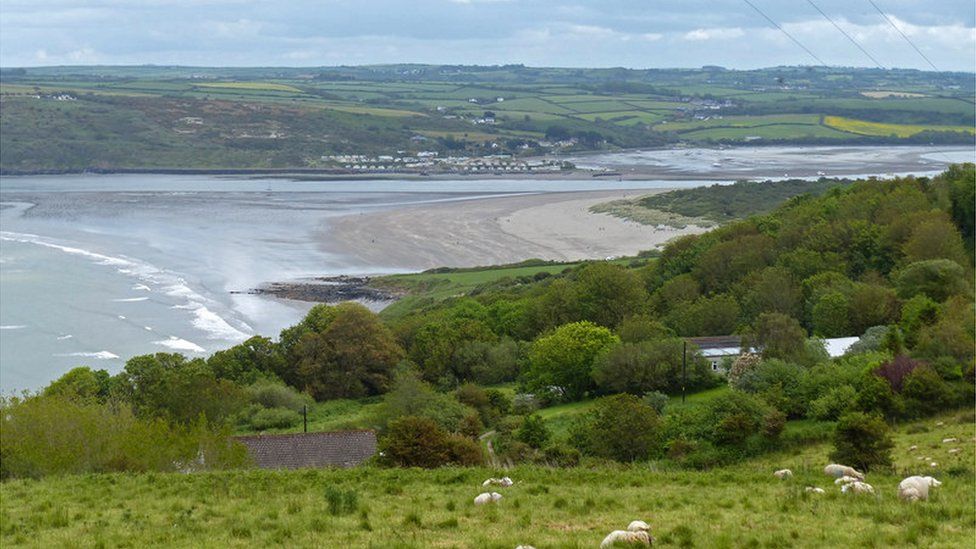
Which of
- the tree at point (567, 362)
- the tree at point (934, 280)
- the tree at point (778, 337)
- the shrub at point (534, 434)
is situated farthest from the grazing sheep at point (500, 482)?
the tree at point (934, 280)

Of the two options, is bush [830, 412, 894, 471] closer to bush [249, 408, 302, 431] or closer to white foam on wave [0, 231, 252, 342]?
bush [249, 408, 302, 431]

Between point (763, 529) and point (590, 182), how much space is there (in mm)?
97512

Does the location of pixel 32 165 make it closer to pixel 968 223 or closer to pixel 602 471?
pixel 968 223

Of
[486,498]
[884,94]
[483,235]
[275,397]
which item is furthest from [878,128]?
[486,498]

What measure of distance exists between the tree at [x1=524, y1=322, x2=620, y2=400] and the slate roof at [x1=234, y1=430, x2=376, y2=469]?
31.6 feet

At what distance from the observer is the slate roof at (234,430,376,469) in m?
21.8

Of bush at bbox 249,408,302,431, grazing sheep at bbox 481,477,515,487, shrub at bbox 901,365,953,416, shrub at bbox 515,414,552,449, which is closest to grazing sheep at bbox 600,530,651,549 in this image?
grazing sheep at bbox 481,477,515,487

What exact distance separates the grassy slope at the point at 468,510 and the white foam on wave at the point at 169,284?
29637 mm

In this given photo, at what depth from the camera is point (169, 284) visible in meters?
55.0

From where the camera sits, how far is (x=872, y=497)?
40.9 feet

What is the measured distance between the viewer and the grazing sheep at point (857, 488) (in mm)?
12803

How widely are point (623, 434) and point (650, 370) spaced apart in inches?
320

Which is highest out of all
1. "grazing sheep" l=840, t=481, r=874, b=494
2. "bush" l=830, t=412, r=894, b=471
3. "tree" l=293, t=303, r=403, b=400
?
"grazing sheep" l=840, t=481, r=874, b=494

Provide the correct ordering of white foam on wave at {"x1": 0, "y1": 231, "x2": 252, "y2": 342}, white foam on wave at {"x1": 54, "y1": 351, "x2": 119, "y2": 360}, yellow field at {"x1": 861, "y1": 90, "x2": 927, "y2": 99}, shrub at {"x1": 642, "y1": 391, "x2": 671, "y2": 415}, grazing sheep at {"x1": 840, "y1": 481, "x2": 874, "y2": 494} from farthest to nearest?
1. yellow field at {"x1": 861, "y1": 90, "x2": 927, "y2": 99}
2. white foam on wave at {"x1": 0, "y1": 231, "x2": 252, "y2": 342}
3. white foam on wave at {"x1": 54, "y1": 351, "x2": 119, "y2": 360}
4. shrub at {"x1": 642, "y1": 391, "x2": 671, "y2": 415}
5. grazing sheep at {"x1": 840, "y1": 481, "x2": 874, "y2": 494}
